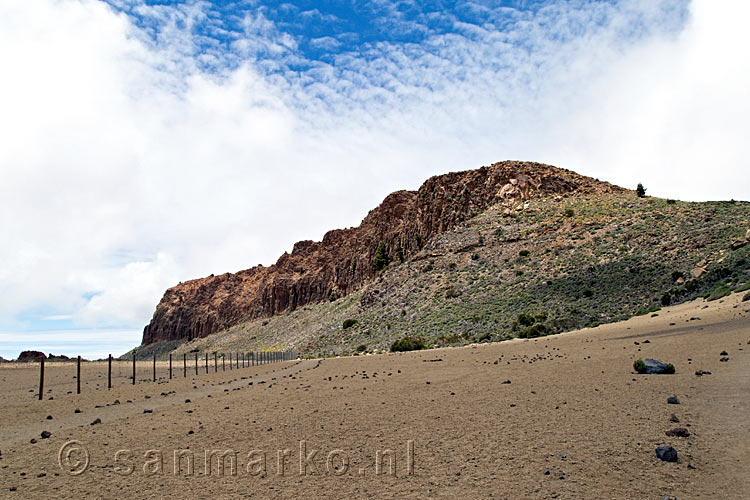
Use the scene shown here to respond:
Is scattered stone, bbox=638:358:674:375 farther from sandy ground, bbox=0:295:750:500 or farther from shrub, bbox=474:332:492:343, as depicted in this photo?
shrub, bbox=474:332:492:343

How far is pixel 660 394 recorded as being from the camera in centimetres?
981

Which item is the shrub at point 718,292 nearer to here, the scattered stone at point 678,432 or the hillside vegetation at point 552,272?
the hillside vegetation at point 552,272

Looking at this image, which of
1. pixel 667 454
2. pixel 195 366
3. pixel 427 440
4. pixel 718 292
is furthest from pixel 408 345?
pixel 667 454

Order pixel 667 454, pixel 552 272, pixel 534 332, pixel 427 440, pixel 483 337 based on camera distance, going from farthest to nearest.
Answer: pixel 552 272 < pixel 483 337 < pixel 534 332 < pixel 427 440 < pixel 667 454

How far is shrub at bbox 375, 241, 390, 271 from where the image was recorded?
9412cm

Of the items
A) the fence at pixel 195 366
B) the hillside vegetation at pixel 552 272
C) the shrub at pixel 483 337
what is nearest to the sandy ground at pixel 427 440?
the fence at pixel 195 366

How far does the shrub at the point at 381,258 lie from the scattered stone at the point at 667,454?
286 ft

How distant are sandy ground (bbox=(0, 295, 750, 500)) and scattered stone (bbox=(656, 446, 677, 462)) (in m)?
0.09

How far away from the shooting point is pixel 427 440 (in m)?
7.84

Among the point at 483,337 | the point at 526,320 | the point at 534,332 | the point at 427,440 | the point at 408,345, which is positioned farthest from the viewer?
the point at 408,345

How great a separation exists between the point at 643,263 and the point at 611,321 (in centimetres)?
1113

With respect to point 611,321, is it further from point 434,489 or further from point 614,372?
point 434,489

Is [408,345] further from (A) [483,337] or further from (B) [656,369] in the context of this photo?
(B) [656,369]

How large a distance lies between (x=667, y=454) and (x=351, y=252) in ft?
346
